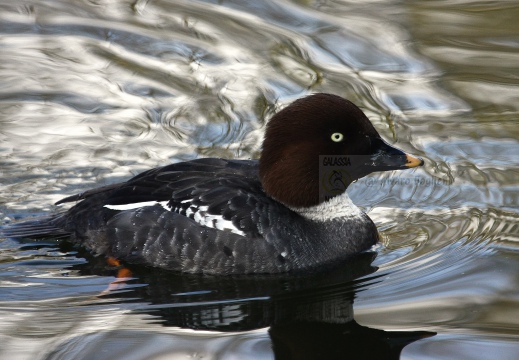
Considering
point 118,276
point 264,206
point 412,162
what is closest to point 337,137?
point 412,162

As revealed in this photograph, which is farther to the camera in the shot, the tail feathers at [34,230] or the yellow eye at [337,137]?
the tail feathers at [34,230]

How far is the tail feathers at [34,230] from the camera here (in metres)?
7.64

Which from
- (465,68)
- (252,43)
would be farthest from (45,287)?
(465,68)

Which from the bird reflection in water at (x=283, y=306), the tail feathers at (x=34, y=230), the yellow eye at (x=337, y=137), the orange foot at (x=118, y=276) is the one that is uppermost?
the yellow eye at (x=337, y=137)

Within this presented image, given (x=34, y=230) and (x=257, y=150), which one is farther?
(x=257, y=150)

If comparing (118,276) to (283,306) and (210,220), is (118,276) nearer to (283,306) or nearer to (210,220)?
(210,220)

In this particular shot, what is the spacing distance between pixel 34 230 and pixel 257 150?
8.40 feet

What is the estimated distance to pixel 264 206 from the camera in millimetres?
7184

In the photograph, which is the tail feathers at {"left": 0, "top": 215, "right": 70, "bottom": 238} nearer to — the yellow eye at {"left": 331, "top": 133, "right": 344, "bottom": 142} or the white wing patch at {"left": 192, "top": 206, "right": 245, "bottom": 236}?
the white wing patch at {"left": 192, "top": 206, "right": 245, "bottom": 236}

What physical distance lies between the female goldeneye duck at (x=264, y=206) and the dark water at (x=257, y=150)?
18 centimetres

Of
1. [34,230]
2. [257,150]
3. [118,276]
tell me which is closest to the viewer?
[118,276]

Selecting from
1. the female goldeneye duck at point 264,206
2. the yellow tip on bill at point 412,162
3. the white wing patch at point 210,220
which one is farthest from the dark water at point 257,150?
the yellow tip on bill at point 412,162

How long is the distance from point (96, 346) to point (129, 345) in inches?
8.4

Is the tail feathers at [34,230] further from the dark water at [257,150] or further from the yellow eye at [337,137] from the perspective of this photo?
the yellow eye at [337,137]
